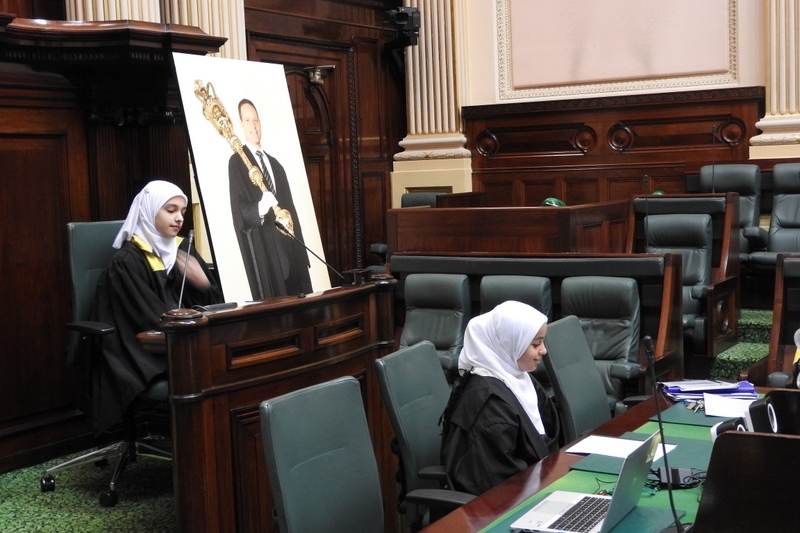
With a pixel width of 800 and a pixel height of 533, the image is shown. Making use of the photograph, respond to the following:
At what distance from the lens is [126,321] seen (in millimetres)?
4414

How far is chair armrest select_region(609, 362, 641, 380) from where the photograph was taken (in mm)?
4409

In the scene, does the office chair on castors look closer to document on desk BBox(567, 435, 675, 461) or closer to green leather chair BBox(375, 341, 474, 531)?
green leather chair BBox(375, 341, 474, 531)

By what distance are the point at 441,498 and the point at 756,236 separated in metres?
4.45

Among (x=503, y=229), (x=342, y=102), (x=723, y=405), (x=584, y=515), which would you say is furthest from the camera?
(x=342, y=102)

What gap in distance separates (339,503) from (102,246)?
101 inches

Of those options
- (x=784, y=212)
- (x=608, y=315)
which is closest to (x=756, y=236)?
(x=784, y=212)

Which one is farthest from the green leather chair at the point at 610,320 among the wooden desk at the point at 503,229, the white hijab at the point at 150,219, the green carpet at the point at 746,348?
the white hijab at the point at 150,219

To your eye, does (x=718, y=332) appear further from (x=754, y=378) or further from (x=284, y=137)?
(x=284, y=137)

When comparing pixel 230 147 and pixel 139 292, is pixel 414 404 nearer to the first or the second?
pixel 139 292

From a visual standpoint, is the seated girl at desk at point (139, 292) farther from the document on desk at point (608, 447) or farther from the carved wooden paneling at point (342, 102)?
the carved wooden paneling at point (342, 102)

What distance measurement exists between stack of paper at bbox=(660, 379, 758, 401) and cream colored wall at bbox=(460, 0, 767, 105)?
506 centimetres

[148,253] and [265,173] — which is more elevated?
[265,173]

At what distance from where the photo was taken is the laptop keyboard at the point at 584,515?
211 centimetres

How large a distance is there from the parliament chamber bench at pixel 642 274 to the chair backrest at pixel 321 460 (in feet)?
7.81
